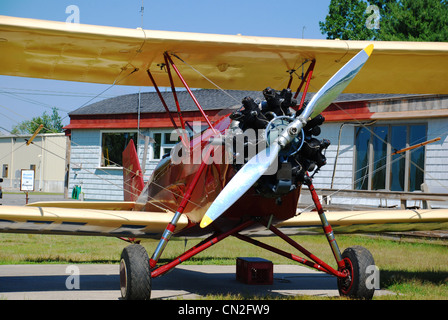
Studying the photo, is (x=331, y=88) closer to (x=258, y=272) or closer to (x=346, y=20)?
(x=258, y=272)

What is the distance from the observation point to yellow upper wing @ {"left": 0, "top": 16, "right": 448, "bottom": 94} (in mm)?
6535

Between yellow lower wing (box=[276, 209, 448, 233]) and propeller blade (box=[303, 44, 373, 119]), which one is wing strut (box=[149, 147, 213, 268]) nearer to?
propeller blade (box=[303, 44, 373, 119])

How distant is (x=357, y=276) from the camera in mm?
6191

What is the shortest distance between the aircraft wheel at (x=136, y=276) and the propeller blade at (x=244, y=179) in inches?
41.3

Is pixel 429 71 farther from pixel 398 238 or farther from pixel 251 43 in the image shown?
pixel 398 238

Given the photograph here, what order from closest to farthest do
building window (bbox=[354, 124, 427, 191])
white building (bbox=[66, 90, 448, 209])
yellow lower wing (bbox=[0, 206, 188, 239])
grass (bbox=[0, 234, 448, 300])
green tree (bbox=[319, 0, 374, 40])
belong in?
yellow lower wing (bbox=[0, 206, 188, 239])
grass (bbox=[0, 234, 448, 300])
white building (bbox=[66, 90, 448, 209])
building window (bbox=[354, 124, 427, 191])
green tree (bbox=[319, 0, 374, 40])

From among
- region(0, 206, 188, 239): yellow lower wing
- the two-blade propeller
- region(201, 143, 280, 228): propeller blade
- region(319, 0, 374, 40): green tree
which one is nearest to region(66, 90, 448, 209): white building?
region(0, 206, 188, 239): yellow lower wing

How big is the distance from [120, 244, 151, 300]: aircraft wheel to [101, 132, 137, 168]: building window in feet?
54.3

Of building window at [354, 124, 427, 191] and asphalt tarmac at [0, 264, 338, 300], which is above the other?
building window at [354, 124, 427, 191]

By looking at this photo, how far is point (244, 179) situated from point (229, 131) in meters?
0.59
